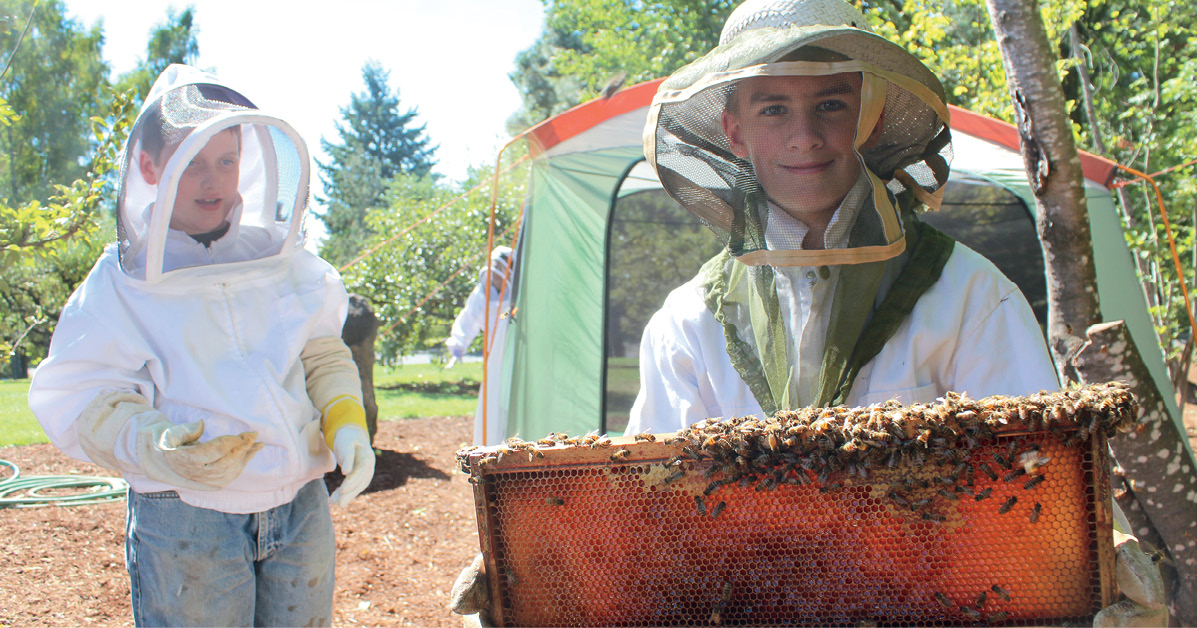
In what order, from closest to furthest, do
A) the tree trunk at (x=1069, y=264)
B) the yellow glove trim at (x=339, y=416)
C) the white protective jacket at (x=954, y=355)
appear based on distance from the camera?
the white protective jacket at (x=954, y=355) < the yellow glove trim at (x=339, y=416) < the tree trunk at (x=1069, y=264)

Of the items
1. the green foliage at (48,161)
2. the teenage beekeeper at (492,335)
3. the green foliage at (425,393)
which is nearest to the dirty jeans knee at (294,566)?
the green foliage at (48,161)

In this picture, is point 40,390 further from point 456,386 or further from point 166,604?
point 456,386

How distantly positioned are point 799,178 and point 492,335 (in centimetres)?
486

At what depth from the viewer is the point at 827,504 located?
1.15 meters

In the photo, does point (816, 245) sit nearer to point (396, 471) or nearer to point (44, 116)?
point (396, 471)

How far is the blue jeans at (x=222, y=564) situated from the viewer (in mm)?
1900

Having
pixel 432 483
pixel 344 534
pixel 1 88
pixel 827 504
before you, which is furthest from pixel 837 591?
pixel 432 483

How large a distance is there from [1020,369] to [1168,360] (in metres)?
6.15

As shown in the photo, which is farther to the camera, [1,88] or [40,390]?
[1,88]

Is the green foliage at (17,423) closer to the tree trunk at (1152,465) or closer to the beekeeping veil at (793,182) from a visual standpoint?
the beekeeping veil at (793,182)

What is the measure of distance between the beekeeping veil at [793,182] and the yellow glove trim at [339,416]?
1.08 metres

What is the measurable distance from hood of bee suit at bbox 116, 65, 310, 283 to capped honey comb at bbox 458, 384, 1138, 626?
1251 millimetres

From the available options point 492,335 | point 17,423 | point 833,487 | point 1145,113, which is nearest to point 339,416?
point 833,487

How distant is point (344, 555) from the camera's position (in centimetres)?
472
